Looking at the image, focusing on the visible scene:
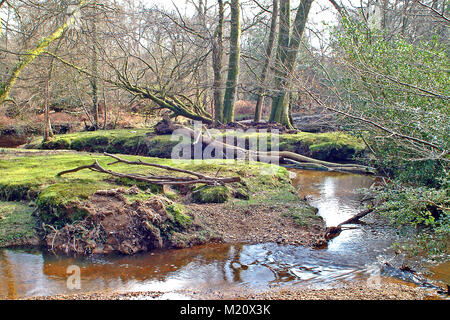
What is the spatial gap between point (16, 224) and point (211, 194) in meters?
3.45

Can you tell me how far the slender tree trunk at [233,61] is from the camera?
15.8 meters

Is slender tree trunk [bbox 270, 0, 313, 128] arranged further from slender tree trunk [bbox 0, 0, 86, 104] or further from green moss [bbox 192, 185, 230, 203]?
green moss [bbox 192, 185, 230, 203]

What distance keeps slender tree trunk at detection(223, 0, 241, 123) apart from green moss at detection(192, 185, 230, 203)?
849cm

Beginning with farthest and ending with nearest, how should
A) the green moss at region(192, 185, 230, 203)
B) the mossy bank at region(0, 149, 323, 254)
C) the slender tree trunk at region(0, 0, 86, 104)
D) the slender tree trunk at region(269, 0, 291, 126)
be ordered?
the slender tree trunk at region(269, 0, 291, 126) → the slender tree trunk at region(0, 0, 86, 104) → the green moss at region(192, 185, 230, 203) → the mossy bank at region(0, 149, 323, 254)

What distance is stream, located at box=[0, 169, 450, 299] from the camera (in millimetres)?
4770

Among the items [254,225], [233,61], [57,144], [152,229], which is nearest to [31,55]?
[57,144]

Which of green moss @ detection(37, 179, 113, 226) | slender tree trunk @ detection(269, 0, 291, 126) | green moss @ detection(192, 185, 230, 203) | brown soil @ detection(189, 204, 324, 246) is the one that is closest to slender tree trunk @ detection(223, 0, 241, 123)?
slender tree trunk @ detection(269, 0, 291, 126)

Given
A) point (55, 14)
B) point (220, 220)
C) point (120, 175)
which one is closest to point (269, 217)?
point (220, 220)

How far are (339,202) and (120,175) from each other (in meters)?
4.91

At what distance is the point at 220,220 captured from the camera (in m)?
6.91

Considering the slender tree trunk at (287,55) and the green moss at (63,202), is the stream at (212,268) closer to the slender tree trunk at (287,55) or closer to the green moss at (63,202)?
the green moss at (63,202)

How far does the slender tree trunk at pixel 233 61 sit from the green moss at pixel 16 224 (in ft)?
34.0

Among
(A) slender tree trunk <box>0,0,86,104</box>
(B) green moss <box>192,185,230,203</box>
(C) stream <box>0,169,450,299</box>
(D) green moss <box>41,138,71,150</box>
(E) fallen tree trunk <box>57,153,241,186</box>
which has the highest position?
(A) slender tree trunk <box>0,0,86,104</box>

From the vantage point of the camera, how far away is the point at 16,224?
6.36 metres
